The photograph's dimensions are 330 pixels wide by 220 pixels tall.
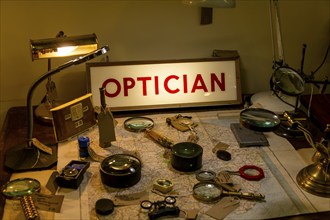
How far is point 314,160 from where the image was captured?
132cm

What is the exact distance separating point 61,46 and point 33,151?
0.36 meters

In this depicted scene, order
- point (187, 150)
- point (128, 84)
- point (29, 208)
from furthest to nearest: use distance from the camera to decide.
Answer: point (128, 84), point (187, 150), point (29, 208)

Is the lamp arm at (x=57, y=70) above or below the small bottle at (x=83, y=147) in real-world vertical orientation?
above

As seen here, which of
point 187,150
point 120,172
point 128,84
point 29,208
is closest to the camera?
point 29,208

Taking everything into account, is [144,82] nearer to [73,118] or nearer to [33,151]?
[73,118]

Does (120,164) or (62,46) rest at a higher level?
(62,46)

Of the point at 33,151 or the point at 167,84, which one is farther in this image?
the point at 167,84

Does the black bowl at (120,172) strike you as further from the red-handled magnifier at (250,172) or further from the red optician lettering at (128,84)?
the red optician lettering at (128,84)

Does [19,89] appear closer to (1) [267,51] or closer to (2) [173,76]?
(2) [173,76]

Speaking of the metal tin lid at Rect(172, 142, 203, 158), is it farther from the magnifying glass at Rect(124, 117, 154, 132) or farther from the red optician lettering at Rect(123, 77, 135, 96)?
the red optician lettering at Rect(123, 77, 135, 96)

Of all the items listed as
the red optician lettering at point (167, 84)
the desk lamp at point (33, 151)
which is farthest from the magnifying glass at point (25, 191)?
the red optician lettering at point (167, 84)

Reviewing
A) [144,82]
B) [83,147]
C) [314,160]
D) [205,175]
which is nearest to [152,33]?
[144,82]

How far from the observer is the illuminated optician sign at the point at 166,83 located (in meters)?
1.71

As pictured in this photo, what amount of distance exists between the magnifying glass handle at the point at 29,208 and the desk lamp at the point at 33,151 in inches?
7.9
